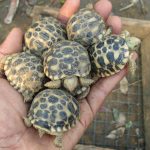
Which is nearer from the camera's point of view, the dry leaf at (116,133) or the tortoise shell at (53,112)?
the tortoise shell at (53,112)

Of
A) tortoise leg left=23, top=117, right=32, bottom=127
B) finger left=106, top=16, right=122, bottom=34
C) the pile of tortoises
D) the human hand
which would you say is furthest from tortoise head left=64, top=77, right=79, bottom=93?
finger left=106, top=16, right=122, bottom=34

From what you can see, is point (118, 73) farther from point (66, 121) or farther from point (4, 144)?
point (4, 144)

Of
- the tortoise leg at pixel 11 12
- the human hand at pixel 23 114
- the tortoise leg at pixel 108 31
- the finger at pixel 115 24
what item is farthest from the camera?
the tortoise leg at pixel 11 12

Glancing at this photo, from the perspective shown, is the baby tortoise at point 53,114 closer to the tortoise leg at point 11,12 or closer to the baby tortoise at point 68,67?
the baby tortoise at point 68,67

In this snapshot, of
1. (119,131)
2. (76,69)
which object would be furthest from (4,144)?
(119,131)

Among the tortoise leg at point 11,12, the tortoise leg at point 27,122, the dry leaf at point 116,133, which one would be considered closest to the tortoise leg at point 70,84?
the tortoise leg at point 27,122

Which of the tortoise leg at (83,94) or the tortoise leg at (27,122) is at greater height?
the tortoise leg at (27,122)

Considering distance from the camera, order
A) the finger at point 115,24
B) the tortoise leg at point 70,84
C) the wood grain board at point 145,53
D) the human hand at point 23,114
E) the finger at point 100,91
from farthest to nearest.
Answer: the wood grain board at point 145,53, the finger at point 115,24, the finger at point 100,91, the tortoise leg at point 70,84, the human hand at point 23,114

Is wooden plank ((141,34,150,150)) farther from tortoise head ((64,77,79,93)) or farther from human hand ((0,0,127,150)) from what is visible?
tortoise head ((64,77,79,93))
